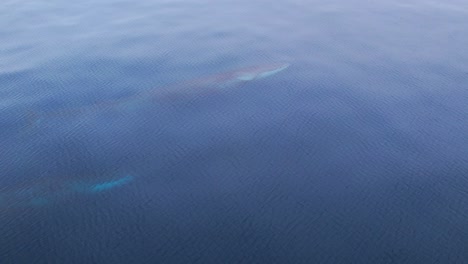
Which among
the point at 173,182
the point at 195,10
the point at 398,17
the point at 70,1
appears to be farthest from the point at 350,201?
the point at 70,1

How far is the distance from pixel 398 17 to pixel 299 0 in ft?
19.0

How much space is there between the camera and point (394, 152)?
13430 millimetres

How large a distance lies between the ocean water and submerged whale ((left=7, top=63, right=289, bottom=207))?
68mm

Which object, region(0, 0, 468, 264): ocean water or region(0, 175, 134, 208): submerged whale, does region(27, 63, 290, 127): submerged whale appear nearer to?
region(0, 0, 468, 264): ocean water

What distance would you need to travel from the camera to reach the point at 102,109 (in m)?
15.5

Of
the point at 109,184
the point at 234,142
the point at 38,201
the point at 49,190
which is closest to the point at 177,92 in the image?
the point at 234,142

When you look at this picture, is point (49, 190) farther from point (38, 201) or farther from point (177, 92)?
point (177, 92)

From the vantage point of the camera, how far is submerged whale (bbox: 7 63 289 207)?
11.9m

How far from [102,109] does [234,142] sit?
503 centimetres

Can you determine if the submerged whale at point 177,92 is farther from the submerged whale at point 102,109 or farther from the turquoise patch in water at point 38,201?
the turquoise patch in water at point 38,201

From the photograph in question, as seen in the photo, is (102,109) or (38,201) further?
(102,109)

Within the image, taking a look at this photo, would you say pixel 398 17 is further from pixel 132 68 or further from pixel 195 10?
pixel 132 68

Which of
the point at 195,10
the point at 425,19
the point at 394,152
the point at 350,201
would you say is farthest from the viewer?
the point at 195,10

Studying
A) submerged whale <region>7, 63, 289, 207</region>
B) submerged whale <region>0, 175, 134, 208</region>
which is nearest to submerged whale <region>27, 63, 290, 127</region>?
submerged whale <region>7, 63, 289, 207</region>
